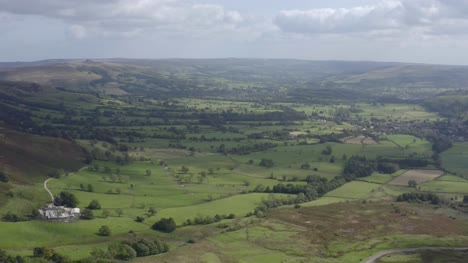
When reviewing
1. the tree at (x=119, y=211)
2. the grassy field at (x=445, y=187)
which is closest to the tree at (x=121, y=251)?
the tree at (x=119, y=211)

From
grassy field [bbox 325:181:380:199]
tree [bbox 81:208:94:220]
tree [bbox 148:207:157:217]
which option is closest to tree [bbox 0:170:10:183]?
tree [bbox 81:208:94:220]

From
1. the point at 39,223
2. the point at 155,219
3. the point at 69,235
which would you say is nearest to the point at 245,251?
the point at 155,219

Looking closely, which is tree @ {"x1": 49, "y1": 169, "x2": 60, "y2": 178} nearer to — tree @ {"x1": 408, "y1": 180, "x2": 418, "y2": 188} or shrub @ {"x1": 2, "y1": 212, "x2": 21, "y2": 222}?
shrub @ {"x1": 2, "y1": 212, "x2": 21, "y2": 222}

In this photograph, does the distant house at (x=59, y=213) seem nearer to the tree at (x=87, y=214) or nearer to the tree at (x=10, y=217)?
the tree at (x=87, y=214)

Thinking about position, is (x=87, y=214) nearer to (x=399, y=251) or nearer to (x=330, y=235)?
(x=330, y=235)

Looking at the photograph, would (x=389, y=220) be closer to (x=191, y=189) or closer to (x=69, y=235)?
(x=191, y=189)

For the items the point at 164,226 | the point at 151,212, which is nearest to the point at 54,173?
the point at 151,212
